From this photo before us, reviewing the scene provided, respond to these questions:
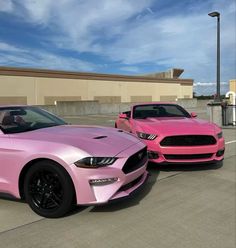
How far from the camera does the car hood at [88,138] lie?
4.32 m

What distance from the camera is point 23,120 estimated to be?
530 centimetres

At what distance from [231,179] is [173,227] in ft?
8.33

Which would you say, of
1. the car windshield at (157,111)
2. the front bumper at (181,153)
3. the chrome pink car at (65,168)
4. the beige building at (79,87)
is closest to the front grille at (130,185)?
the chrome pink car at (65,168)

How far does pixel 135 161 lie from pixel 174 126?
2448mm

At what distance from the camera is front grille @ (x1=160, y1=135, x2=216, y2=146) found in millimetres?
6629

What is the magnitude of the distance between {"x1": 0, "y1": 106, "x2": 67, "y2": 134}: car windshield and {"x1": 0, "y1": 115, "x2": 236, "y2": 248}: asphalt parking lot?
97 centimetres

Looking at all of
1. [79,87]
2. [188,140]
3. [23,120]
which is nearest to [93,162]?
[23,120]

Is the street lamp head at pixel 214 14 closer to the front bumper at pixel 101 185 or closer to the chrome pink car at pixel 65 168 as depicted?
the chrome pink car at pixel 65 168

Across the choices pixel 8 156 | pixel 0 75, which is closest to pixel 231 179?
pixel 8 156

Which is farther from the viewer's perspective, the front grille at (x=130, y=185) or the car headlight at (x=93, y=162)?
the front grille at (x=130, y=185)

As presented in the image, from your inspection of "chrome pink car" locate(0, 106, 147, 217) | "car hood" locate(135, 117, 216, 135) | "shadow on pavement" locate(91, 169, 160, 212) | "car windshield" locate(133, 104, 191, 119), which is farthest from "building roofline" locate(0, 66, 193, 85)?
"chrome pink car" locate(0, 106, 147, 217)

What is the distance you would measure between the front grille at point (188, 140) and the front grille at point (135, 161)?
5.17 feet

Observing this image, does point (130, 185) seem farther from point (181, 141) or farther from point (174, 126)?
point (174, 126)

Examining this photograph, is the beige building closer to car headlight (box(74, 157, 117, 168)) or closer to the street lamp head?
the street lamp head
